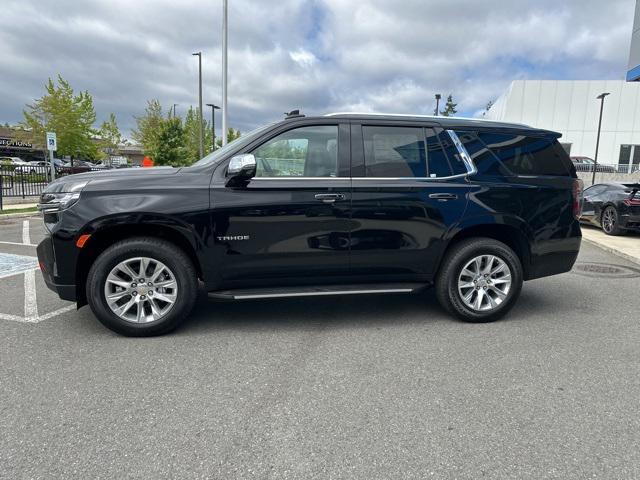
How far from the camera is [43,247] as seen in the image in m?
3.82

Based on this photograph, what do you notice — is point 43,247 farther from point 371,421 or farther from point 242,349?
point 371,421

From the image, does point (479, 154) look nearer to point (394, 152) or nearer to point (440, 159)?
point (440, 159)

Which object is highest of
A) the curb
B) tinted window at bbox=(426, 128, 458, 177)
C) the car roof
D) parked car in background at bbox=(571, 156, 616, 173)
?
parked car in background at bbox=(571, 156, 616, 173)

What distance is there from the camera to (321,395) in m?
2.93

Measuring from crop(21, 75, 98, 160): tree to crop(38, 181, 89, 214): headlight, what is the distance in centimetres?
3149

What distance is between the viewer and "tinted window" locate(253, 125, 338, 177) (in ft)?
13.0

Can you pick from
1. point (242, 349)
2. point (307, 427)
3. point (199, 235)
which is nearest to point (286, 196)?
point (199, 235)

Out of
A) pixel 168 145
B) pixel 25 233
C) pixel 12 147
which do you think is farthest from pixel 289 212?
pixel 12 147

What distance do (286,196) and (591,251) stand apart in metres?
7.53

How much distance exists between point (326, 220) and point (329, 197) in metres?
0.20

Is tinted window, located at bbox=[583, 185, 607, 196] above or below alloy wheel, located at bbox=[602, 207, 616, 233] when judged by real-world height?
above

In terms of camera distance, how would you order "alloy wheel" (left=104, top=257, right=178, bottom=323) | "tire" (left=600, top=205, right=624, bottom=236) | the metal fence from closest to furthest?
"alloy wheel" (left=104, top=257, right=178, bottom=323) < "tire" (left=600, top=205, right=624, bottom=236) < the metal fence

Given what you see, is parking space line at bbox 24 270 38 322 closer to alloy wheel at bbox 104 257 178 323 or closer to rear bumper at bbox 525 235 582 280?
alloy wheel at bbox 104 257 178 323

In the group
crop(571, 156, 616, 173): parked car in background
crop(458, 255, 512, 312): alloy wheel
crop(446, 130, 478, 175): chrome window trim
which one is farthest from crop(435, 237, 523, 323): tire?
crop(571, 156, 616, 173): parked car in background
